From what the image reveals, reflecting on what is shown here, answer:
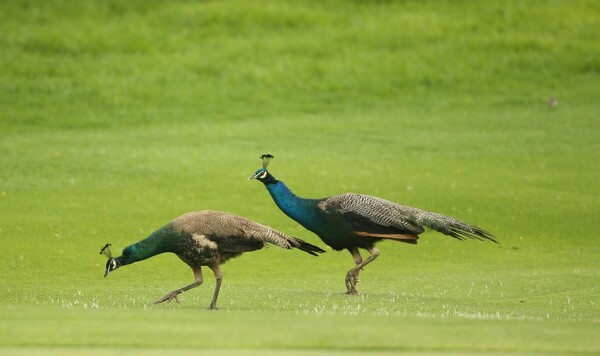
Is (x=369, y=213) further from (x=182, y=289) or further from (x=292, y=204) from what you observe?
(x=182, y=289)

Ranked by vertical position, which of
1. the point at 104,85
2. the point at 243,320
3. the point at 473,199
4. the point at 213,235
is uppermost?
the point at 104,85

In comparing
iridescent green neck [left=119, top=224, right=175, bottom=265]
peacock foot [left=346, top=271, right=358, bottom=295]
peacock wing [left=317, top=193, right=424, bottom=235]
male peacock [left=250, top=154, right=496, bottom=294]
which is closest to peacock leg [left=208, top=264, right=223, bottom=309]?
iridescent green neck [left=119, top=224, right=175, bottom=265]

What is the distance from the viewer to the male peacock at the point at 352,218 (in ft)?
49.8

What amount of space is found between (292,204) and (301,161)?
39.2ft

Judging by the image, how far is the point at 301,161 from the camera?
27.1 meters

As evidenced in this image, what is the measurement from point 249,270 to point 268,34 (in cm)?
2269

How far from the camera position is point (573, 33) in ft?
132

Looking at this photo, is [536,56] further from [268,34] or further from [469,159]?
[469,159]

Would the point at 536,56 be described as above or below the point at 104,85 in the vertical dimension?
above

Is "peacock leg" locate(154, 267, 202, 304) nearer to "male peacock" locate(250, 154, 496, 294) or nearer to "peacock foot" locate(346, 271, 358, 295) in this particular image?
"male peacock" locate(250, 154, 496, 294)

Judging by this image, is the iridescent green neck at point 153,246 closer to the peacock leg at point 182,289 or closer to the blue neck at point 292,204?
the peacock leg at point 182,289

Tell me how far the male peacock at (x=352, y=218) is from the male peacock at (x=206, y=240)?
120 centimetres

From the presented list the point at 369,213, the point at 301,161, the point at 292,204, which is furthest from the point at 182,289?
the point at 301,161

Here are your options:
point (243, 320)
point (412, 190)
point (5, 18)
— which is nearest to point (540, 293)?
point (243, 320)
